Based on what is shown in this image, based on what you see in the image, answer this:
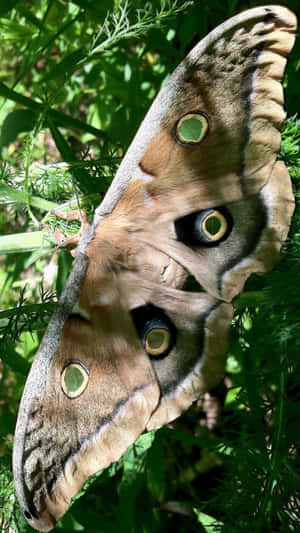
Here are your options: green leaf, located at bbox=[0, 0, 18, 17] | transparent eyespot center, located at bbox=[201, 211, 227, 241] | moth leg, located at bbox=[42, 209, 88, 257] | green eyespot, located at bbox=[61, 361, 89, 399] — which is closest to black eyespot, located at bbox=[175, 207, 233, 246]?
transparent eyespot center, located at bbox=[201, 211, 227, 241]

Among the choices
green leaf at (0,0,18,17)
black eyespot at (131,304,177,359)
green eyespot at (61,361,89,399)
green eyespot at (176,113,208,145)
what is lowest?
green eyespot at (61,361,89,399)

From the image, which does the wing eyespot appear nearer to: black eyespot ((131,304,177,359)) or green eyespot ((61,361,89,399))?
black eyespot ((131,304,177,359))

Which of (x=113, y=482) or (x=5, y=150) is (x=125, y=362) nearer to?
(x=113, y=482)

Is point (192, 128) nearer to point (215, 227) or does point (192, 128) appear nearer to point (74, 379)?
point (215, 227)

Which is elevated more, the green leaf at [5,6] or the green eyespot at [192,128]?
the green leaf at [5,6]

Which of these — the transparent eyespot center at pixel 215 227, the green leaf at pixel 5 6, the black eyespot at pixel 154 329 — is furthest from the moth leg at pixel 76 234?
the green leaf at pixel 5 6

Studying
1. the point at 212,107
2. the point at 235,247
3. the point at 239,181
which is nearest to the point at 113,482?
the point at 235,247

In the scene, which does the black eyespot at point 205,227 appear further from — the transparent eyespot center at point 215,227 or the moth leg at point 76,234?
the moth leg at point 76,234

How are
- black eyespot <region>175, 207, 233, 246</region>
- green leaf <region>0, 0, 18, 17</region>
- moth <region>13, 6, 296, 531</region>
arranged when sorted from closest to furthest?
1. moth <region>13, 6, 296, 531</region>
2. black eyespot <region>175, 207, 233, 246</region>
3. green leaf <region>0, 0, 18, 17</region>
